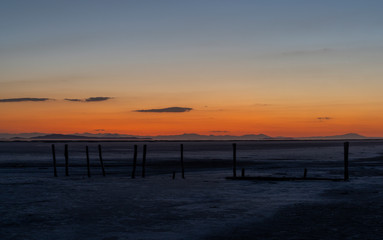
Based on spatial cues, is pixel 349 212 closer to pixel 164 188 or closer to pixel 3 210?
pixel 164 188

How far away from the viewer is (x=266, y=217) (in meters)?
16.6

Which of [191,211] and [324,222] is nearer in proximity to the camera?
[324,222]

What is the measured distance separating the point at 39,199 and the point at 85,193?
2.83 metres

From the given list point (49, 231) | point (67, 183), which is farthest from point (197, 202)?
point (67, 183)

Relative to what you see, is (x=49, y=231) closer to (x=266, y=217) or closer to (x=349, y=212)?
(x=266, y=217)

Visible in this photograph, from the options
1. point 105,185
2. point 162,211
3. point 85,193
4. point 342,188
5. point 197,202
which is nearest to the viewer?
point 162,211

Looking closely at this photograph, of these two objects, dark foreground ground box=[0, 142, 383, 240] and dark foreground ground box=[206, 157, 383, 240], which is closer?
dark foreground ground box=[206, 157, 383, 240]

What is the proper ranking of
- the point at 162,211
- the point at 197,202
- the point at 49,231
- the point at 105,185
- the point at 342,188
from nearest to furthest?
the point at 49,231 < the point at 162,211 < the point at 197,202 < the point at 342,188 < the point at 105,185

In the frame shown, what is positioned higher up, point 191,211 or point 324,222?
point 324,222

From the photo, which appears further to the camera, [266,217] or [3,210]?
[3,210]

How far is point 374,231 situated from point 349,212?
143 inches

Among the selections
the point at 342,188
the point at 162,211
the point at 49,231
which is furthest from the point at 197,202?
the point at 342,188

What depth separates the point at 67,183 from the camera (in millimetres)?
29422

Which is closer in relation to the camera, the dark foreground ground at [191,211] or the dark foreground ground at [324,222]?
the dark foreground ground at [324,222]
